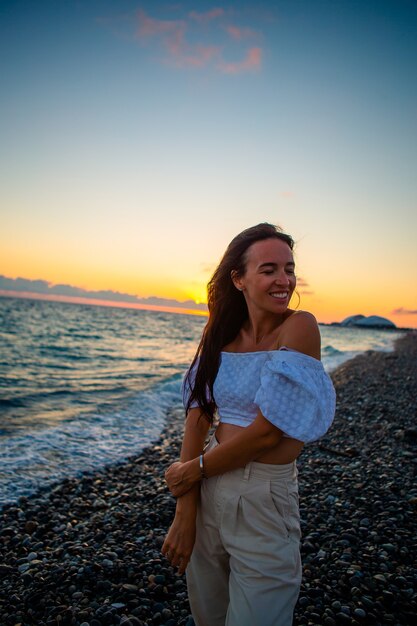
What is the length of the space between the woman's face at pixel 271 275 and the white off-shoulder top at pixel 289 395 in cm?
33

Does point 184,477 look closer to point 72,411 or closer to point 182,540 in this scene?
point 182,540

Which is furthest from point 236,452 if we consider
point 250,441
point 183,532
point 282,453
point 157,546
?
point 157,546

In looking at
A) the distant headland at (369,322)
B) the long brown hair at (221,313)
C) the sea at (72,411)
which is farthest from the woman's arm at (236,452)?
the distant headland at (369,322)

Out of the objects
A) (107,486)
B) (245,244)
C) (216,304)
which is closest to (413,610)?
(216,304)

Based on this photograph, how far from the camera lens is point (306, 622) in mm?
3207

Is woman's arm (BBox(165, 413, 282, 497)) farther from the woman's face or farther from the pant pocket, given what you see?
the woman's face

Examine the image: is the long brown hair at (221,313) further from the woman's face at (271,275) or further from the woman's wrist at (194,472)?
the woman's wrist at (194,472)

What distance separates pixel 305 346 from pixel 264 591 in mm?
1277

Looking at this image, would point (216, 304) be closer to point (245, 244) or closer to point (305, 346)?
point (245, 244)

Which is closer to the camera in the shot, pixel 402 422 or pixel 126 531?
pixel 126 531

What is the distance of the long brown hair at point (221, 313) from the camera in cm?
251

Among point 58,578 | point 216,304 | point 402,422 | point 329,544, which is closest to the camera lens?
point 216,304

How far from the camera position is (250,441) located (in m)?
2.03

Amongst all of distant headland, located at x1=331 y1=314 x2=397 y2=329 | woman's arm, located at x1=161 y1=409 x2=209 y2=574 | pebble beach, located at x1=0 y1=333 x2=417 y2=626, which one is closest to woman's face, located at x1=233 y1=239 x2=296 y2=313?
woman's arm, located at x1=161 y1=409 x2=209 y2=574
